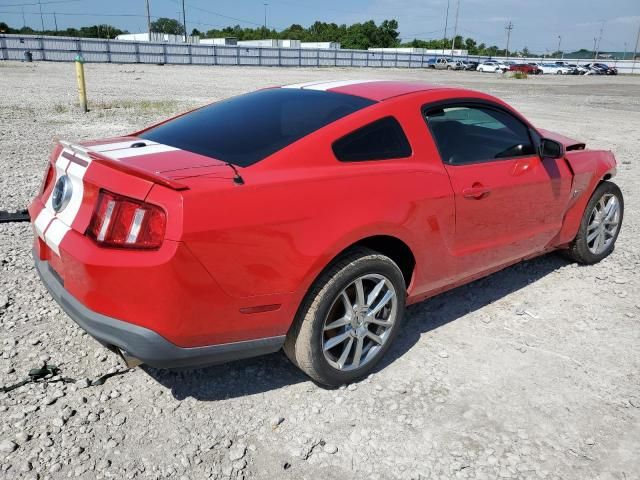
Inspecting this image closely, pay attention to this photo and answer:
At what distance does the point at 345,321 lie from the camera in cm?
286

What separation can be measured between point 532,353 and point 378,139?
1636mm

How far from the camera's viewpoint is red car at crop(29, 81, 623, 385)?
2.25 m

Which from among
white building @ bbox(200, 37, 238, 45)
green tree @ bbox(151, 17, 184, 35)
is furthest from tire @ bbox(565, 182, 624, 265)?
green tree @ bbox(151, 17, 184, 35)

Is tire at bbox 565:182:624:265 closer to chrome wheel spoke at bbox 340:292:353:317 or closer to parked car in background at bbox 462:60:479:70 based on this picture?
chrome wheel spoke at bbox 340:292:353:317

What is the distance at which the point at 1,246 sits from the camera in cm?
456

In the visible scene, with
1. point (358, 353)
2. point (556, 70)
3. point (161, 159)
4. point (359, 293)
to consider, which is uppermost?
point (161, 159)

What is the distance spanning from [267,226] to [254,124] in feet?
2.93

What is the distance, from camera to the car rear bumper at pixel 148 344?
2.26 meters

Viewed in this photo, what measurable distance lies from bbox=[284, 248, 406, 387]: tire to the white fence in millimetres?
45957

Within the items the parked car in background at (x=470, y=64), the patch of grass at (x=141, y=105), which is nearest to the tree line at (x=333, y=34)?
the parked car in background at (x=470, y=64)

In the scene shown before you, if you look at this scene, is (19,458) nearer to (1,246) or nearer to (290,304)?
(290,304)

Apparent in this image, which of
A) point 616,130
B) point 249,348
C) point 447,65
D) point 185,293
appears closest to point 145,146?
point 185,293

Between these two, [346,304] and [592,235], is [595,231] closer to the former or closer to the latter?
[592,235]

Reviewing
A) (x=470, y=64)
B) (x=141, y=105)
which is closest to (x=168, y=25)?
(x=470, y=64)
